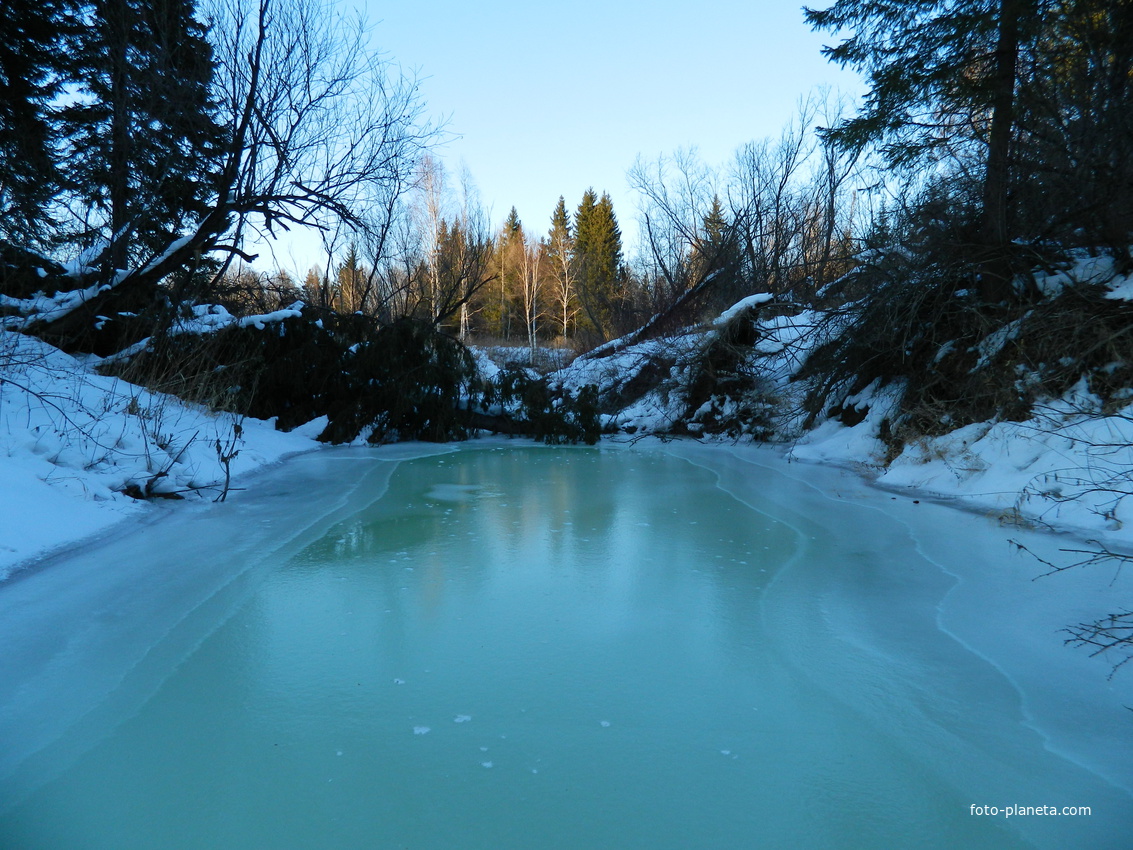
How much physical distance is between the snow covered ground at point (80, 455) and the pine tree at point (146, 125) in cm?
303

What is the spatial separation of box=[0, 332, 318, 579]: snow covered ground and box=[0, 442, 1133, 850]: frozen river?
10.9 inches

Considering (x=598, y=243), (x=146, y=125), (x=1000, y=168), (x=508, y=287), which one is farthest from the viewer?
(x=598, y=243)

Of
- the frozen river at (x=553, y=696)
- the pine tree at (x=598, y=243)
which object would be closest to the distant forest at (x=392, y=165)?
the frozen river at (x=553, y=696)

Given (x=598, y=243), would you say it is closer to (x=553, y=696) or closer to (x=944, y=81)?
(x=944, y=81)

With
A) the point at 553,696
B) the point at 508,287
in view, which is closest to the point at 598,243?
the point at 508,287

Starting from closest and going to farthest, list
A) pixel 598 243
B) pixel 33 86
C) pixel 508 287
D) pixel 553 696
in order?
pixel 553 696, pixel 33 86, pixel 508 287, pixel 598 243

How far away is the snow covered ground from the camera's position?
3.99 meters

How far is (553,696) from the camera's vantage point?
2.36 meters

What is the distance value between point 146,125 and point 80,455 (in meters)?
5.92

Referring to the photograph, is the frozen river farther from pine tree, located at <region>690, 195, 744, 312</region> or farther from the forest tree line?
pine tree, located at <region>690, 195, 744, 312</region>

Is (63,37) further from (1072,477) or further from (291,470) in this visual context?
(1072,477)

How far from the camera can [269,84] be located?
911cm

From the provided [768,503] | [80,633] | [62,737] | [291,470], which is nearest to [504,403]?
[291,470]

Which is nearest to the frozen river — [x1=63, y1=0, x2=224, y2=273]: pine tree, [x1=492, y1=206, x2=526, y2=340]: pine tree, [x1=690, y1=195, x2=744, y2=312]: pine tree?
[x1=63, y1=0, x2=224, y2=273]: pine tree
